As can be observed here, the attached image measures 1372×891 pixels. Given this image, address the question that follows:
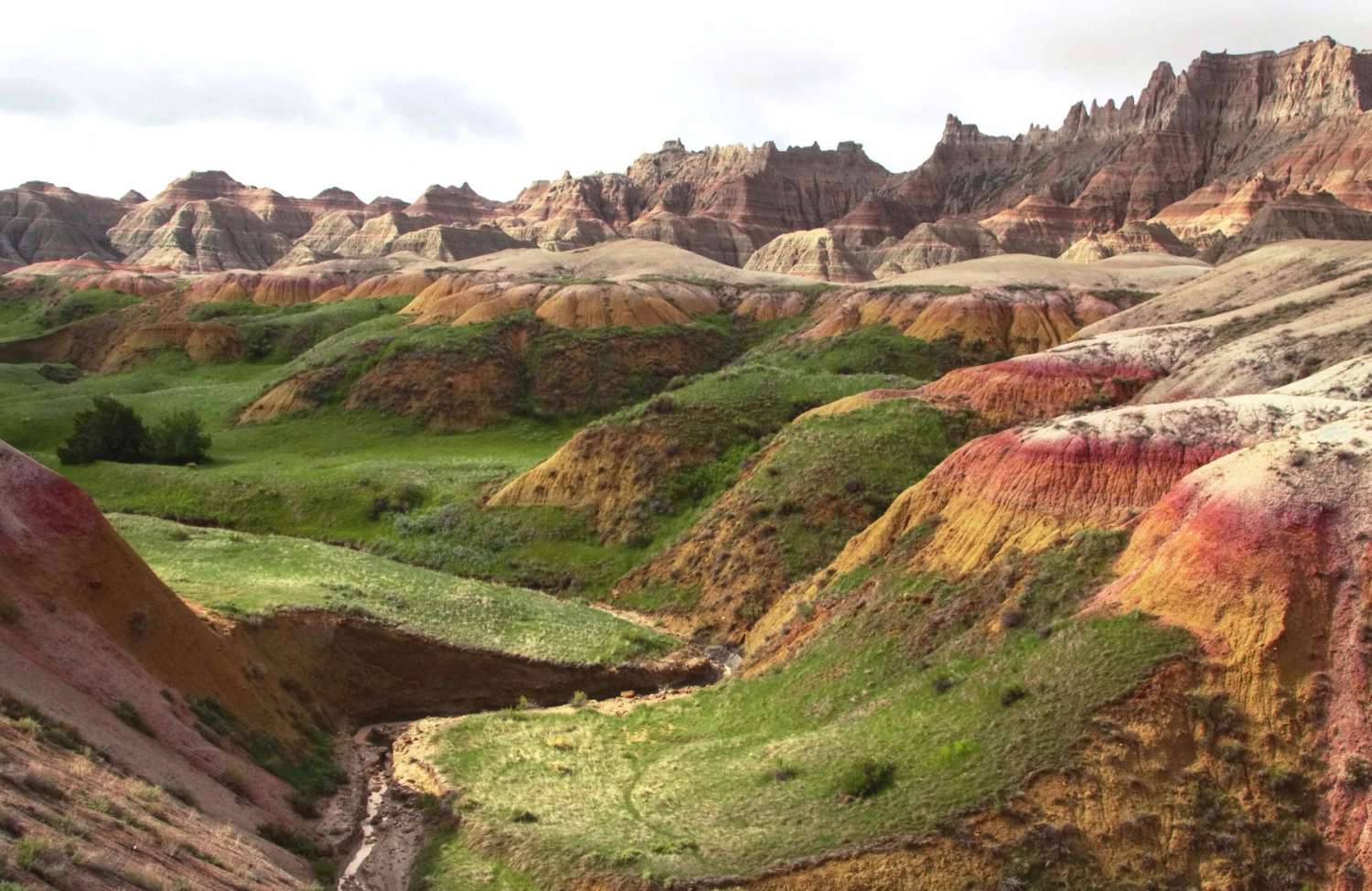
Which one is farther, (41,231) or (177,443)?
(41,231)

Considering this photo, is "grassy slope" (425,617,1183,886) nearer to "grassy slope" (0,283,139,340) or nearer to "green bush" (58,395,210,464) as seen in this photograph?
"green bush" (58,395,210,464)

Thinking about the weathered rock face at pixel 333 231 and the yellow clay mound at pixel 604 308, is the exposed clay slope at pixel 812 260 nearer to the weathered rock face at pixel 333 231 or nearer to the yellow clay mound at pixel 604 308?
the yellow clay mound at pixel 604 308

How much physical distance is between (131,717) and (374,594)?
40.0ft

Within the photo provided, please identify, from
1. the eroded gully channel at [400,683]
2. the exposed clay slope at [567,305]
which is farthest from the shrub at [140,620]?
the exposed clay slope at [567,305]

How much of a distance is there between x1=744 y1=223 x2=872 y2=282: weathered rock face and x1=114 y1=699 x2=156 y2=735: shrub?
112113 millimetres

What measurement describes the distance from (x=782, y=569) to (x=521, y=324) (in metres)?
42.3

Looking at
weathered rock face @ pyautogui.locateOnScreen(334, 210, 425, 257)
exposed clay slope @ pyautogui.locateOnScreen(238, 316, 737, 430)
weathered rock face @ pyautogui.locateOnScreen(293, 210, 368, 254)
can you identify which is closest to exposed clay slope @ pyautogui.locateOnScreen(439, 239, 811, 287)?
exposed clay slope @ pyautogui.locateOnScreen(238, 316, 737, 430)

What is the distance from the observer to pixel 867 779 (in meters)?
19.5

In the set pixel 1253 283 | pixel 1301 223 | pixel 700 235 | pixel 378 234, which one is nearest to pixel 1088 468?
pixel 1253 283

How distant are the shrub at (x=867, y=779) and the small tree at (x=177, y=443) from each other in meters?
43.4

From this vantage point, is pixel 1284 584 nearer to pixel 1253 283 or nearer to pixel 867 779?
pixel 867 779

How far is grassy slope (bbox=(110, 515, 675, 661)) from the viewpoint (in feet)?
97.5

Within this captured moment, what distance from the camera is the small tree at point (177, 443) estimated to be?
52812 mm

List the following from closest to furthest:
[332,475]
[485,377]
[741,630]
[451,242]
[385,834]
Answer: [385,834] < [741,630] < [332,475] < [485,377] < [451,242]
